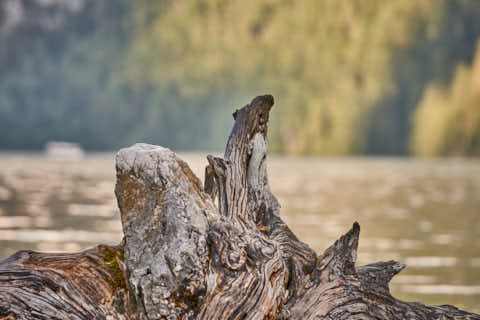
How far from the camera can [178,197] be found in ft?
15.7

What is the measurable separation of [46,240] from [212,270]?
12.1m

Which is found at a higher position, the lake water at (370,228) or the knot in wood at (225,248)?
the lake water at (370,228)

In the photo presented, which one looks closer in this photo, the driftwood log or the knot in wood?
the driftwood log

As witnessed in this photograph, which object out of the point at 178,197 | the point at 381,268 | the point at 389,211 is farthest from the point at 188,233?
the point at 389,211

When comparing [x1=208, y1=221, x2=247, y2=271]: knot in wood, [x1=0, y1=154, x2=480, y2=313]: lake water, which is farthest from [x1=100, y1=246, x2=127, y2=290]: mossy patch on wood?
[x1=0, y1=154, x2=480, y2=313]: lake water

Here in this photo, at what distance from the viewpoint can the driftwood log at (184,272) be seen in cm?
441

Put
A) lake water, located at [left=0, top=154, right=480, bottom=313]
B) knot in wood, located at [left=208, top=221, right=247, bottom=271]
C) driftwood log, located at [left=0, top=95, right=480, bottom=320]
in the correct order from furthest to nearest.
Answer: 1. lake water, located at [left=0, top=154, right=480, bottom=313]
2. knot in wood, located at [left=208, top=221, right=247, bottom=271]
3. driftwood log, located at [left=0, top=95, right=480, bottom=320]

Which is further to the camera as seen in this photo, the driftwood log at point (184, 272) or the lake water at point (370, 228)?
the lake water at point (370, 228)

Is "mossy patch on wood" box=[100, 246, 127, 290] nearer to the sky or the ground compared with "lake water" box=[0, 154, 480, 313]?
nearer to the ground

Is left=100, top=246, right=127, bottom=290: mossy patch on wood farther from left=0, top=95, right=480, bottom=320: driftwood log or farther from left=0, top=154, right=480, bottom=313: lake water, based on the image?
left=0, top=154, right=480, bottom=313: lake water

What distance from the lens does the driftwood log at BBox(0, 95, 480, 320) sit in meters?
4.41

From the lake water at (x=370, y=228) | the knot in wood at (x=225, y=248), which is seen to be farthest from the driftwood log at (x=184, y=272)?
the lake water at (x=370, y=228)

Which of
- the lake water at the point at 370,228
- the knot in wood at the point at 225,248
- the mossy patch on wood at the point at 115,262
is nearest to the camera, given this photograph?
the knot in wood at the point at 225,248

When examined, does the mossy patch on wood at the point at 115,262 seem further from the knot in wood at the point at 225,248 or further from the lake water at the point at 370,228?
the lake water at the point at 370,228
